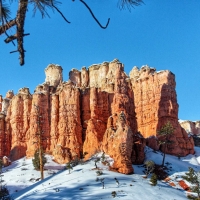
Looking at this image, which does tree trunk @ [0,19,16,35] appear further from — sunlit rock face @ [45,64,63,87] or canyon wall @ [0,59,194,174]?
sunlit rock face @ [45,64,63,87]

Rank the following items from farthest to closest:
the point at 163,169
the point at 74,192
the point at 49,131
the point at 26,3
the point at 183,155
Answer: the point at 49,131 < the point at 183,155 < the point at 163,169 < the point at 74,192 < the point at 26,3

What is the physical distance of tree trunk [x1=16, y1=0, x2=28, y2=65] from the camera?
16.9ft

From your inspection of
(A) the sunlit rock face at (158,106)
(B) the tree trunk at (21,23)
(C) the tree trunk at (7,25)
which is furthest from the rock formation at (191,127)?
(C) the tree trunk at (7,25)

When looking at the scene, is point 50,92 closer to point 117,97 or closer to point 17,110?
point 17,110

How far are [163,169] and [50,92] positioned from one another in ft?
89.9

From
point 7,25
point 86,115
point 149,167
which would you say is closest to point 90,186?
point 149,167

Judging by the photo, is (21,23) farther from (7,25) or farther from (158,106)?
(158,106)

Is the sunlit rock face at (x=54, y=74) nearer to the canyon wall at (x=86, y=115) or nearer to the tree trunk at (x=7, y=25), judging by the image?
the canyon wall at (x=86, y=115)

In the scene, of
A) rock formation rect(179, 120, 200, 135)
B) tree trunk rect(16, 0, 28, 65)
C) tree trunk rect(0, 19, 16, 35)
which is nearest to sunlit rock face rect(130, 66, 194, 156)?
rock formation rect(179, 120, 200, 135)

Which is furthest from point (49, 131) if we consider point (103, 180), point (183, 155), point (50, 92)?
point (103, 180)

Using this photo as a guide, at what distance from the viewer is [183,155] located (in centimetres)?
4834

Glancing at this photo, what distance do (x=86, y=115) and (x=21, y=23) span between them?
48.0 meters

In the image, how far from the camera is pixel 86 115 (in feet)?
174

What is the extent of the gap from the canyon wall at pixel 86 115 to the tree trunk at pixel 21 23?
38946 millimetres
